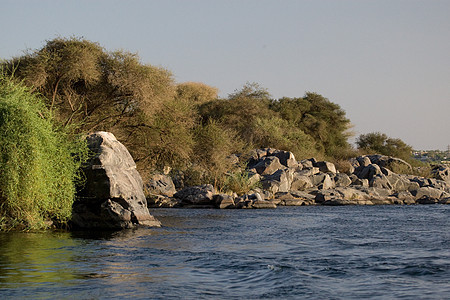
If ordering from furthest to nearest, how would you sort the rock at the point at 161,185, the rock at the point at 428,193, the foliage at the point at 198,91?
the foliage at the point at 198,91, the rock at the point at 428,193, the rock at the point at 161,185

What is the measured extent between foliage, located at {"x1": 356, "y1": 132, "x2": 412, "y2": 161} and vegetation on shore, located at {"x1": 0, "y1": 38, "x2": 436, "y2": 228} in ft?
21.3

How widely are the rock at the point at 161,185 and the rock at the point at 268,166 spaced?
6.31 meters

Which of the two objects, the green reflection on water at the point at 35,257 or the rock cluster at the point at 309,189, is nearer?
the green reflection on water at the point at 35,257

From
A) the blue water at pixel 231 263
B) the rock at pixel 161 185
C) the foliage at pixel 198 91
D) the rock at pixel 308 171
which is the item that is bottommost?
the blue water at pixel 231 263

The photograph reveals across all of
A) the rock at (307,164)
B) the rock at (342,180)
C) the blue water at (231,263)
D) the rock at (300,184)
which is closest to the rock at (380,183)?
the rock at (342,180)

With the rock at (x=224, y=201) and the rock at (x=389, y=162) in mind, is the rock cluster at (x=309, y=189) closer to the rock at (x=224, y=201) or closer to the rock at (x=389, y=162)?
the rock at (x=224, y=201)

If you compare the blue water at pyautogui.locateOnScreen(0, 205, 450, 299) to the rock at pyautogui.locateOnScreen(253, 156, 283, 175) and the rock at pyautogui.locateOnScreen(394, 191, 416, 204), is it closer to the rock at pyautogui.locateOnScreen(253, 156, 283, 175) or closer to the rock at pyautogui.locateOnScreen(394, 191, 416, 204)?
the rock at pyautogui.locateOnScreen(394, 191, 416, 204)

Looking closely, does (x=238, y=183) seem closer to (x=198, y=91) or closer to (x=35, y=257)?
(x=35, y=257)

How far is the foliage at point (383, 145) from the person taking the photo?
58316mm

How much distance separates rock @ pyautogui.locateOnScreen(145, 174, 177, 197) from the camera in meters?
33.5

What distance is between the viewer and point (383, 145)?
60.2 m

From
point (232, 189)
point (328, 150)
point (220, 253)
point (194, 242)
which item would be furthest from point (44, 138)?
point (328, 150)

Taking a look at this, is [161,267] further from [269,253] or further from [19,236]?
[19,236]

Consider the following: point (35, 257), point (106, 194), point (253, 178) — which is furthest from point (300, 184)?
point (35, 257)
